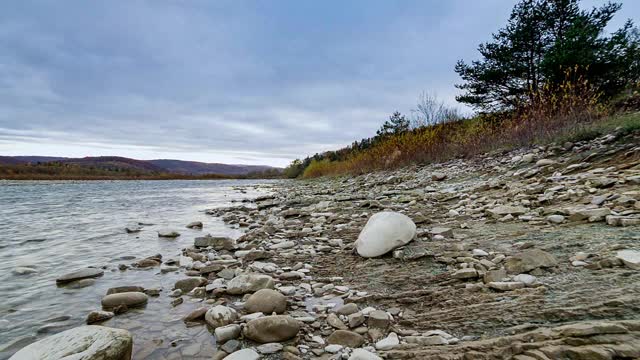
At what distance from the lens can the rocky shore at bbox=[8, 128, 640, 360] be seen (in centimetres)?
181

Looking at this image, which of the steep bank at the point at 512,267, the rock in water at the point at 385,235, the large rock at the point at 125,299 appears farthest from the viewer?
the rock in water at the point at 385,235

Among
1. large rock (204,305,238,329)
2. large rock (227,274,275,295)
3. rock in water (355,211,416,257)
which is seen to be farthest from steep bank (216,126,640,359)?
large rock (204,305,238,329)

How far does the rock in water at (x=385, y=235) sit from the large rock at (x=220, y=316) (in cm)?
174

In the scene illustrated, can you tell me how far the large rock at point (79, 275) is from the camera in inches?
149

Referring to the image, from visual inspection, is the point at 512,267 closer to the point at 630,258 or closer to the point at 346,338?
the point at 630,258

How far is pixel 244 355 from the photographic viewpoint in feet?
6.50

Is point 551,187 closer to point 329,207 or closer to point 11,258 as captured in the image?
point 329,207

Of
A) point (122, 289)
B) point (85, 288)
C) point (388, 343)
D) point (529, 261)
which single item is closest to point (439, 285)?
point (529, 261)

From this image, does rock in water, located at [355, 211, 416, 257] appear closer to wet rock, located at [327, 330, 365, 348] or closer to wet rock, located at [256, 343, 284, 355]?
wet rock, located at [327, 330, 365, 348]

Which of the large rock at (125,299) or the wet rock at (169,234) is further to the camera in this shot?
the wet rock at (169,234)

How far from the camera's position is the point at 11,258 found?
501 cm

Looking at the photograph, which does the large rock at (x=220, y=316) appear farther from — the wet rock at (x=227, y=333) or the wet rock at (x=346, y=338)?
the wet rock at (x=346, y=338)

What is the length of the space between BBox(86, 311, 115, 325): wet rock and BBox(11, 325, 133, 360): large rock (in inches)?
26.8

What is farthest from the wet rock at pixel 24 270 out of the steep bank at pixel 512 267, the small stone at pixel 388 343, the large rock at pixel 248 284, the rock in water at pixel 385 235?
the small stone at pixel 388 343
